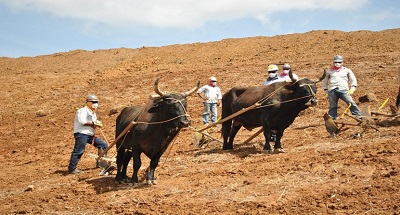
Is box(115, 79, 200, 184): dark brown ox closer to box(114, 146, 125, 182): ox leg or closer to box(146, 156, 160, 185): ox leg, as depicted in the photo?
box(146, 156, 160, 185): ox leg

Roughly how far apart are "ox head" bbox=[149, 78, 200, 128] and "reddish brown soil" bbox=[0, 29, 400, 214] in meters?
1.20

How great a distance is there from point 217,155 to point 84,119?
3.31 meters

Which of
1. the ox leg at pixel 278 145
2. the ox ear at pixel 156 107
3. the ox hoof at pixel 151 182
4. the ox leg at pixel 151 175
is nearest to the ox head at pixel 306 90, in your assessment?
the ox leg at pixel 278 145

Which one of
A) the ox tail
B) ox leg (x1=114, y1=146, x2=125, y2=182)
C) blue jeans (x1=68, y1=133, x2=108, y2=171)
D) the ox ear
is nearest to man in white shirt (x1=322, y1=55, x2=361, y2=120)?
the ox tail

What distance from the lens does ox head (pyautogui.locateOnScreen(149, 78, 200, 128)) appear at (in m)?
8.68

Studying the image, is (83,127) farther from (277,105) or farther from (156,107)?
(277,105)

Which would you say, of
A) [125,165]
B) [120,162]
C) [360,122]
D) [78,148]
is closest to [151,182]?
[125,165]

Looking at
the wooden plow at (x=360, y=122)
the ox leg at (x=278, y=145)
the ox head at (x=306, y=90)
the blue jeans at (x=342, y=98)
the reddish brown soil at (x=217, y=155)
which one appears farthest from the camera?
the blue jeans at (x=342, y=98)

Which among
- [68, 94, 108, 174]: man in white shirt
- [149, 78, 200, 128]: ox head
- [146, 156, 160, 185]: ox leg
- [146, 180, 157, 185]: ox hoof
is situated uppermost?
[149, 78, 200, 128]: ox head

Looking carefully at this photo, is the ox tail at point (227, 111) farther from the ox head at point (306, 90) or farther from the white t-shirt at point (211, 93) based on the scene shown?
the white t-shirt at point (211, 93)

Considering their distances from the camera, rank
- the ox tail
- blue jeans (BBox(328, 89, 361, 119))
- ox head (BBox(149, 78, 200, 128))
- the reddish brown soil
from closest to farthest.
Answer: the reddish brown soil
ox head (BBox(149, 78, 200, 128))
blue jeans (BBox(328, 89, 361, 119))
the ox tail

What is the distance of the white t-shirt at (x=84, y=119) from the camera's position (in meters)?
11.3

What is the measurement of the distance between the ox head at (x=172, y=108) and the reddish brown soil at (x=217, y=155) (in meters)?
1.20

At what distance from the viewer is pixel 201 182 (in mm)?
8891
